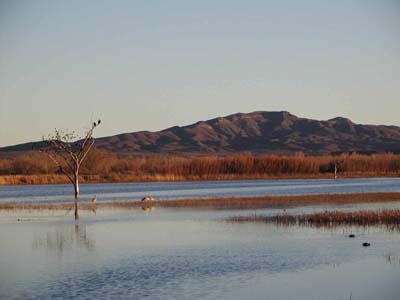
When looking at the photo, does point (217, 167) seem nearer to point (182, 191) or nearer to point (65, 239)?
point (182, 191)

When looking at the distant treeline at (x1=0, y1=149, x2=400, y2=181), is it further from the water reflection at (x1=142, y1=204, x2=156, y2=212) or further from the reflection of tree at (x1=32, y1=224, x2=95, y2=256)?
the reflection of tree at (x1=32, y1=224, x2=95, y2=256)

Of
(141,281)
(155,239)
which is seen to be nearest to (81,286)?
(141,281)

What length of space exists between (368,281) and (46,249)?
10.1 meters

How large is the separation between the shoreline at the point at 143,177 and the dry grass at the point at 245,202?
29971mm

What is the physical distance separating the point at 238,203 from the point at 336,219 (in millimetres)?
11008

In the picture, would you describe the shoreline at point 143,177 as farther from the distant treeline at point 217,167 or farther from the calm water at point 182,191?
the calm water at point 182,191

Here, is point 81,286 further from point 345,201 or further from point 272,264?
point 345,201

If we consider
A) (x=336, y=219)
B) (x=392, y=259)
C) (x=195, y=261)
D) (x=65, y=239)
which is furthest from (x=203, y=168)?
(x=392, y=259)

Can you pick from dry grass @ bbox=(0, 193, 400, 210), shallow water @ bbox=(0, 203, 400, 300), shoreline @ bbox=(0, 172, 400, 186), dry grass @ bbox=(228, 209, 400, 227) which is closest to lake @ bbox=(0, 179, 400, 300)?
shallow water @ bbox=(0, 203, 400, 300)

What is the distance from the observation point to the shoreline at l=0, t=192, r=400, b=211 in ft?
123


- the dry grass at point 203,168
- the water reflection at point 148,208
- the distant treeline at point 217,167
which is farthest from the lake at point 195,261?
the distant treeline at point 217,167

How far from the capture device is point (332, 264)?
1891cm

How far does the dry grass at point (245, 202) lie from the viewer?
37.5 meters

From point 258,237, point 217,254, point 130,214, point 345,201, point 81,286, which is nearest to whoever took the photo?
point 81,286
